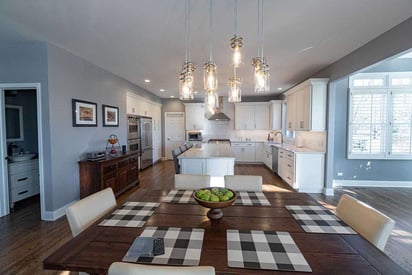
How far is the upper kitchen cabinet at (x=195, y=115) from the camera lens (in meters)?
7.66

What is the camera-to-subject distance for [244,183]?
2.10m

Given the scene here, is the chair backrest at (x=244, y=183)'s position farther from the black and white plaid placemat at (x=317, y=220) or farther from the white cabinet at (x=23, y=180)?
the white cabinet at (x=23, y=180)

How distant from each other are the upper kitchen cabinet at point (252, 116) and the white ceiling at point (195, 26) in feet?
12.2

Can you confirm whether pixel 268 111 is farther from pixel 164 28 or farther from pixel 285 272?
pixel 285 272

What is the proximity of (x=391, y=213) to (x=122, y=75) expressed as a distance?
5.83m

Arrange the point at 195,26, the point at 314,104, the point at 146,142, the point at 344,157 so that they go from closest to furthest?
the point at 195,26
the point at 314,104
the point at 344,157
the point at 146,142

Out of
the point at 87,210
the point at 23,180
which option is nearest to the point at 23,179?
the point at 23,180

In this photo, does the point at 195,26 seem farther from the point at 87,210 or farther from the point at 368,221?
the point at 368,221

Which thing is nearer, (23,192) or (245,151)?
(23,192)

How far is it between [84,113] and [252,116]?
5.53 meters

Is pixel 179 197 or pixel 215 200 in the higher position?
pixel 215 200

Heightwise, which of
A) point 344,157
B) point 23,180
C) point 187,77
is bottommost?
point 23,180

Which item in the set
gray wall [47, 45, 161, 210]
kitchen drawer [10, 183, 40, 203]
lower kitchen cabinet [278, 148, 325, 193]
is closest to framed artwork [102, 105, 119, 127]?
gray wall [47, 45, 161, 210]

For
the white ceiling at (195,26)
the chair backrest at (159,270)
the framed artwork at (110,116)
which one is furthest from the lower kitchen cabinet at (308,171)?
the framed artwork at (110,116)
